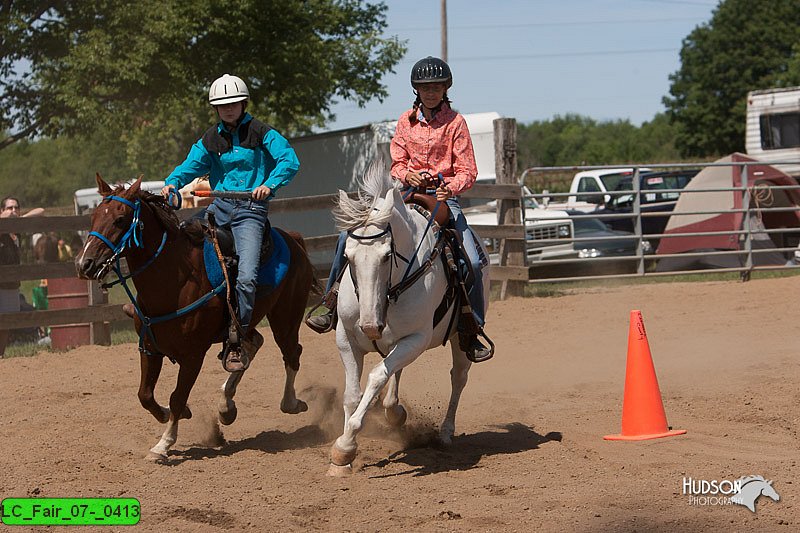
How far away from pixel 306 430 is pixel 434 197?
220cm

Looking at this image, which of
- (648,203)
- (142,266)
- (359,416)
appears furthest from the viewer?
(648,203)

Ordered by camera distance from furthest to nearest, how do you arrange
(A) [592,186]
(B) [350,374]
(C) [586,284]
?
(A) [592,186] < (C) [586,284] < (B) [350,374]

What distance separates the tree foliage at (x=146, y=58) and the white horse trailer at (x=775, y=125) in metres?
10.7

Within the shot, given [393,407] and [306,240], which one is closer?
[393,407]

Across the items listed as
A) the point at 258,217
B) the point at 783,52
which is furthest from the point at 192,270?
the point at 783,52

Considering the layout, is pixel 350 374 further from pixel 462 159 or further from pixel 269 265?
pixel 462 159

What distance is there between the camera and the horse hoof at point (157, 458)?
6.36 m

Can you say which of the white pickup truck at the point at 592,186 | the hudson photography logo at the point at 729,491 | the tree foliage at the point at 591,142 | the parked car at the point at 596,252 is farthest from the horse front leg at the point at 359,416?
the tree foliage at the point at 591,142

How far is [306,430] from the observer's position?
752 cm

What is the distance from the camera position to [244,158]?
6.96 meters

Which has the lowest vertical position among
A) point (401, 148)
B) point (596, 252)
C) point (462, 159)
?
point (596, 252)

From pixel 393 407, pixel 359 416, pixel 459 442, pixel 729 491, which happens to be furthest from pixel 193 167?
pixel 729 491

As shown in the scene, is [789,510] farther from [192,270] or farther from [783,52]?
[783,52]

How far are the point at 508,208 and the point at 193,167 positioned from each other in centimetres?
854
